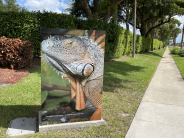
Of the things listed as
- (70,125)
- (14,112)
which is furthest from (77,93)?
(14,112)

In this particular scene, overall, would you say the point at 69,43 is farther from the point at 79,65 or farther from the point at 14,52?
the point at 14,52

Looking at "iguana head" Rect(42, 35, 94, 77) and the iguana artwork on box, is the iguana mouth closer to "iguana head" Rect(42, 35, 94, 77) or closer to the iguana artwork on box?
the iguana artwork on box

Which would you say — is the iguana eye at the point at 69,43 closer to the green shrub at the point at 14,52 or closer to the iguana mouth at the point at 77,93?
the iguana mouth at the point at 77,93

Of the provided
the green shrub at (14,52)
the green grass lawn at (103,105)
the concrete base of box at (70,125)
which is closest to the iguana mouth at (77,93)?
the concrete base of box at (70,125)

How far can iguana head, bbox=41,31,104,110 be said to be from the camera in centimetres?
272

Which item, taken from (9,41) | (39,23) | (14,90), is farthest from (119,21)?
(14,90)

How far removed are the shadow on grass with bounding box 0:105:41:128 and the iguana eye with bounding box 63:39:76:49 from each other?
1822 millimetres

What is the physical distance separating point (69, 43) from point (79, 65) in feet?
1.36

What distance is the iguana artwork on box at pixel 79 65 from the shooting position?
2.74 m

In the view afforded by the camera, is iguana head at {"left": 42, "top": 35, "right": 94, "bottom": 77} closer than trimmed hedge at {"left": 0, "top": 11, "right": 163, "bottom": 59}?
Yes

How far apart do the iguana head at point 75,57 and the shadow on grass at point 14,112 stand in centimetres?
135

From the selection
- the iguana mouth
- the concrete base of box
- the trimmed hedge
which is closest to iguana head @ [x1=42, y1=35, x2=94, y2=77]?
the iguana mouth

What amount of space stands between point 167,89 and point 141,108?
2.40 meters

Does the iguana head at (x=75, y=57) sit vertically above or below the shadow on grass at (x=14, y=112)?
above
